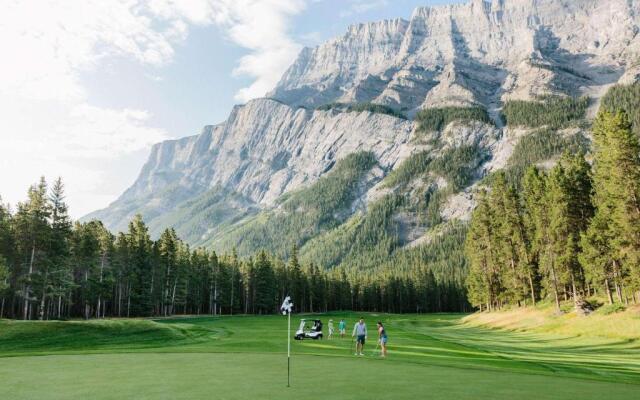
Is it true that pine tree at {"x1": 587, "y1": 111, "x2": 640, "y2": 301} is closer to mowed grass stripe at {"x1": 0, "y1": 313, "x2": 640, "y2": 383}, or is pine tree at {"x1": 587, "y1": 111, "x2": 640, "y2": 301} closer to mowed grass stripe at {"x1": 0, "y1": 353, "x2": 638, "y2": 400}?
mowed grass stripe at {"x1": 0, "y1": 313, "x2": 640, "y2": 383}

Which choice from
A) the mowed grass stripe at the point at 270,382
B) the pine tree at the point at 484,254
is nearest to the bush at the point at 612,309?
the mowed grass stripe at the point at 270,382

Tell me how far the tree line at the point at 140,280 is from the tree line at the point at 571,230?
189ft

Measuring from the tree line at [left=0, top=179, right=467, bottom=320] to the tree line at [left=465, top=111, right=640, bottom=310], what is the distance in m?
57.5

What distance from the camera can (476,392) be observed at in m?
12.8

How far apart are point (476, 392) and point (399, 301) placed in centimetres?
15219

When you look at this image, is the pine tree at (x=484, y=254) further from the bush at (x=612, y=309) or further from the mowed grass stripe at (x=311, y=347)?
the mowed grass stripe at (x=311, y=347)

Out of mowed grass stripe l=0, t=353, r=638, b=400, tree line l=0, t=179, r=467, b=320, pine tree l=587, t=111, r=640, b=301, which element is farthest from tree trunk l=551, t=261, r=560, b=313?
tree line l=0, t=179, r=467, b=320

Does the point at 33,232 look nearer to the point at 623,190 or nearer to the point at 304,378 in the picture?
the point at 304,378

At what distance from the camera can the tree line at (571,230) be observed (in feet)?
135

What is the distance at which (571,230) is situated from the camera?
54.1 m

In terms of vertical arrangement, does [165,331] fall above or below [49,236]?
below

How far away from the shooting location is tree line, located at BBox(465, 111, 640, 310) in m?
41.1

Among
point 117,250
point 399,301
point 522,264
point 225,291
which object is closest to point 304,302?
point 225,291

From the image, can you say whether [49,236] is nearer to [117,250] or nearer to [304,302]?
[117,250]
